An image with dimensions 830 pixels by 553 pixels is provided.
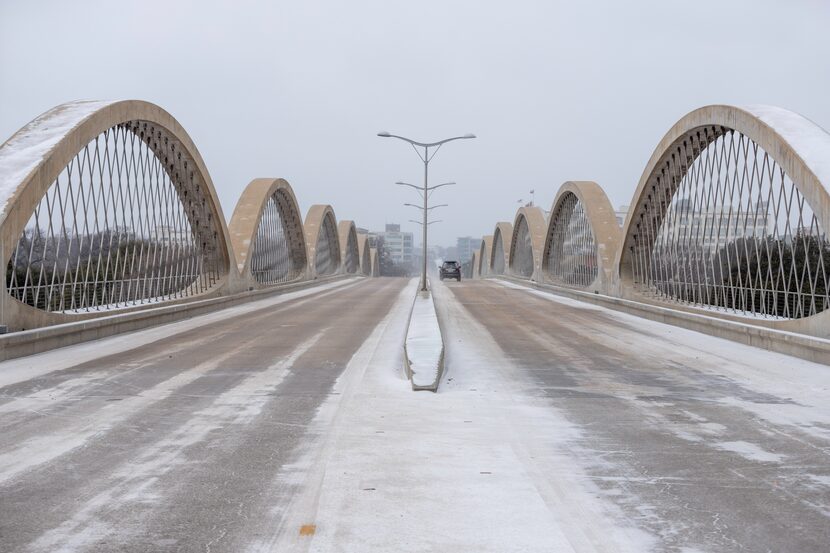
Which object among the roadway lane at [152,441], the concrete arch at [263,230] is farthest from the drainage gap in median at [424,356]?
the concrete arch at [263,230]

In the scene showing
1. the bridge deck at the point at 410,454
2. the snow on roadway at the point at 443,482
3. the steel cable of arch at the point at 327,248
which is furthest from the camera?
the steel cable of arch at the point at 327,248

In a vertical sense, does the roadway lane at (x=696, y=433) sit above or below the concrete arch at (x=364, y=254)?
below

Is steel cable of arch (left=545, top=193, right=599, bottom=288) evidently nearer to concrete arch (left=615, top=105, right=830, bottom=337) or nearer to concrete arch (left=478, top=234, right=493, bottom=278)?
concrete arch (left=615, top=105, right=830, bottom=337)

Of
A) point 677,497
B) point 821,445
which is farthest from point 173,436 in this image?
point 821,445

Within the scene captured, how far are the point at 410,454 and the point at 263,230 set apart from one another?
4554 cm

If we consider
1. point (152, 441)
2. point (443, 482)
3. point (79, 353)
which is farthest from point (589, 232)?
point (443, 482)

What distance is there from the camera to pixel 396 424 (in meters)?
8.30

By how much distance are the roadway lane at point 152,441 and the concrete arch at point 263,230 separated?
24935 mm

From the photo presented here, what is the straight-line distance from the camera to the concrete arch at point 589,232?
126 ft

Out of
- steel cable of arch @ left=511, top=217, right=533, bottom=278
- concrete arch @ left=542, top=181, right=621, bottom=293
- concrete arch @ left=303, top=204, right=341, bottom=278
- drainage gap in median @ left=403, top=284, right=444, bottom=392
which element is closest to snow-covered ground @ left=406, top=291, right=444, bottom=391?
drainage gap in median @ left=403, top=284, right=444, bottom=392

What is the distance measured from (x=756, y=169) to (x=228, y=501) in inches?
762

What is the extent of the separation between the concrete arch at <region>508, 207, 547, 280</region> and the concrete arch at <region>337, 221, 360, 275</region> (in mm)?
19424

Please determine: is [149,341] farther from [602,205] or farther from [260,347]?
[602,205]

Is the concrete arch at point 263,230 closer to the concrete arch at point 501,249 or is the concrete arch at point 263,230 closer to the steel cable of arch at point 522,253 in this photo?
the steel cable of arch at point 522,253
